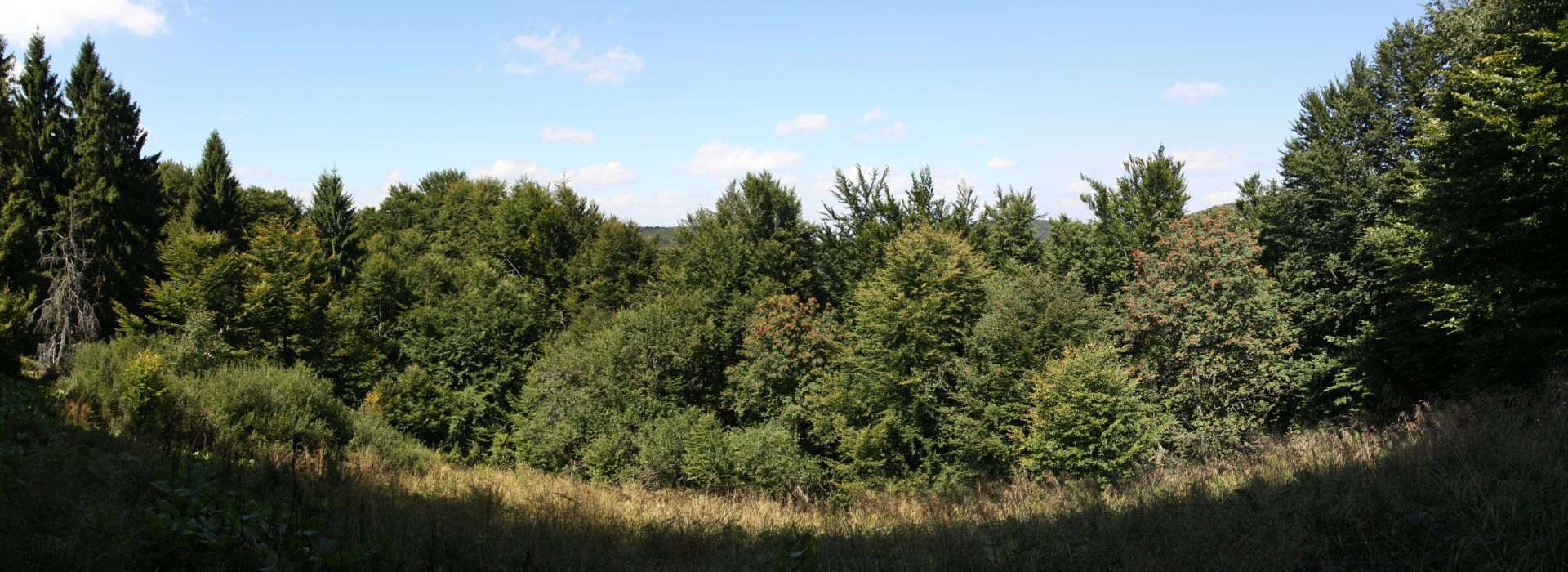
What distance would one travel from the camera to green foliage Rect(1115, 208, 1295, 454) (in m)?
19.0

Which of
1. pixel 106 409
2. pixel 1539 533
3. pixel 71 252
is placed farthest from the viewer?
pixel 71 252

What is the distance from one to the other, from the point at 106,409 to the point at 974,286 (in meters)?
22.1

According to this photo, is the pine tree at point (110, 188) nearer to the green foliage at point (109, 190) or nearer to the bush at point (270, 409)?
the green foliage at point (109, 190)

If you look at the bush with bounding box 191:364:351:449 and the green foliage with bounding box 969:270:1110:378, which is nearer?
the bush with bounding box 191:364:351:449

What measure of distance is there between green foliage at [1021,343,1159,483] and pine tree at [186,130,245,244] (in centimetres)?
3476

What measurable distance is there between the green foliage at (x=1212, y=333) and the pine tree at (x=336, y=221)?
1459 inches

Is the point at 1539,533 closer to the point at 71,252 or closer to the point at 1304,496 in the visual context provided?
the point at 1304,496

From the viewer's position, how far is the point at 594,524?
6598 mm

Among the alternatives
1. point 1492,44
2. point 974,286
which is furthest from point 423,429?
point 1492,44

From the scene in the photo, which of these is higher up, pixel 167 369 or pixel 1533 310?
pixel 167 369

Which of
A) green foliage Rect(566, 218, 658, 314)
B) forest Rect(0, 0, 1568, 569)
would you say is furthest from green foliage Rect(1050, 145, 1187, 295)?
green foliage Rect(566, 218, 658, 314)

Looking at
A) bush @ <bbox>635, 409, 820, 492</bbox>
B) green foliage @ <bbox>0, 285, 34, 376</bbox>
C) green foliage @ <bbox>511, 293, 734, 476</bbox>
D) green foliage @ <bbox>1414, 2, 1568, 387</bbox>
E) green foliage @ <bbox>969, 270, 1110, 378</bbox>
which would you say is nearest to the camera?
green foliage @ <bbox>1414, 2, 1568, 387</bbox>

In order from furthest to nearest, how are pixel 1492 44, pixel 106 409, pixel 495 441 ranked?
pixel 495 441 < pixel 1492 44 < pixel 106 409

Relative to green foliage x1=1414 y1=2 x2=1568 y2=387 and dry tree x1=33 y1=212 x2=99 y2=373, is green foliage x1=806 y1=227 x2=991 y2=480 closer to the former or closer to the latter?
green foliage x1=1414 y1=2 x2=1568 y2=387
